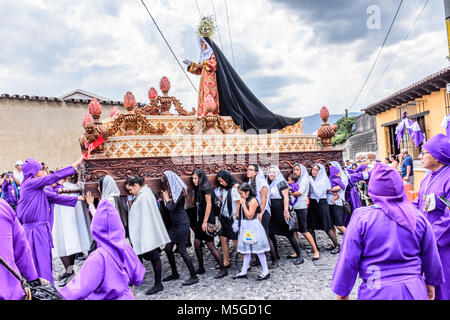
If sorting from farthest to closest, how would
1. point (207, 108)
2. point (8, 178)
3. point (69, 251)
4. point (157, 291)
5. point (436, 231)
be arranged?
point (8, 178), point (207, 108), point (69, 251), point (157, 291), point (436, 231)

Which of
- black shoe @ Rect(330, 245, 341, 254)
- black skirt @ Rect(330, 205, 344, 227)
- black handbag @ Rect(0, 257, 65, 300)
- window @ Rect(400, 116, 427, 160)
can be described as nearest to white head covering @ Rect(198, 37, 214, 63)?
black skirt @ Rect(330, 205, 344, 227)

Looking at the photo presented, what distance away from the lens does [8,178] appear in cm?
788

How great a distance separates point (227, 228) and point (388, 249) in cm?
318

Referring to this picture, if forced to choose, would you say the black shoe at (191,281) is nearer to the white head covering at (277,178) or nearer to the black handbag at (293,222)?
the black handbag at (293,222)

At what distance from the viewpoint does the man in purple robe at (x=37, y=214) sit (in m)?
3.52

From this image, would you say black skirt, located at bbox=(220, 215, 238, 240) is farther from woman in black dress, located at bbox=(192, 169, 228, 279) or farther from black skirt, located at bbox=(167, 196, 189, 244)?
black skirt, located at bbox=(167, 196, 189, 244)

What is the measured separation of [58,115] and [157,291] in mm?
11201

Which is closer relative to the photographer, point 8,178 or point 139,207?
point 139,207

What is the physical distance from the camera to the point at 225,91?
621 cm

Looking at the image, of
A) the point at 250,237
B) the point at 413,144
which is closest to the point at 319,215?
the point at 250,237

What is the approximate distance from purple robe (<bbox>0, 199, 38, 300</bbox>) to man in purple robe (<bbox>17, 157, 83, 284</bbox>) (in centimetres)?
166

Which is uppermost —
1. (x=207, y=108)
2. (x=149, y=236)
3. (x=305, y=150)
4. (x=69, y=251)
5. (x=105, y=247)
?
(x=207, y=108)
